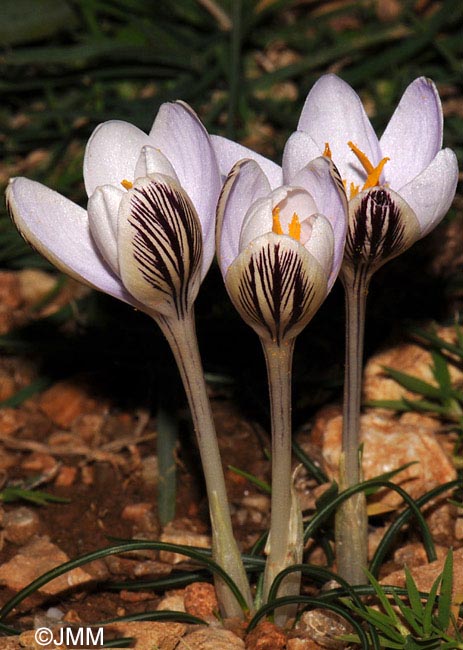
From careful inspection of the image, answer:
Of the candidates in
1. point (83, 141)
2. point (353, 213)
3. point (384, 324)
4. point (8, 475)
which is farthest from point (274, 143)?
point (353, 213)

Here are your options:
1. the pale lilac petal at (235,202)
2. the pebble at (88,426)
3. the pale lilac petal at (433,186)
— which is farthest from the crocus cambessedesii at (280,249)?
the pebble at (88,426)

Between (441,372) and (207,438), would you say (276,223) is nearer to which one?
(207,438)

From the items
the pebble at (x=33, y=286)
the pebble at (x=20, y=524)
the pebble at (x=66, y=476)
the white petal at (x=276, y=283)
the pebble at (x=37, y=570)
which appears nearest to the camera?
the white petal at (x=276, y=283)

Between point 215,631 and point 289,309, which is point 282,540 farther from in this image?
point 289,309

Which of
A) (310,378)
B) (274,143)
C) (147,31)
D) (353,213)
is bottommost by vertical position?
(353,213)

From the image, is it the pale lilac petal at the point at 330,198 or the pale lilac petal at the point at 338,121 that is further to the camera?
the pale lilac petal at the point at 338,121

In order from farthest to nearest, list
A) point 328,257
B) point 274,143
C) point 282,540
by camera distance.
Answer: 1. point 274,143
2. point 282,540
3. point 328,257

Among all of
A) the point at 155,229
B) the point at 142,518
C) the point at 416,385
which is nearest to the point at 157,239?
the point at 155,229

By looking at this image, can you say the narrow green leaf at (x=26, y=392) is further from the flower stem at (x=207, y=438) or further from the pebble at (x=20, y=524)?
the flower stem at (x=207, y=438)
